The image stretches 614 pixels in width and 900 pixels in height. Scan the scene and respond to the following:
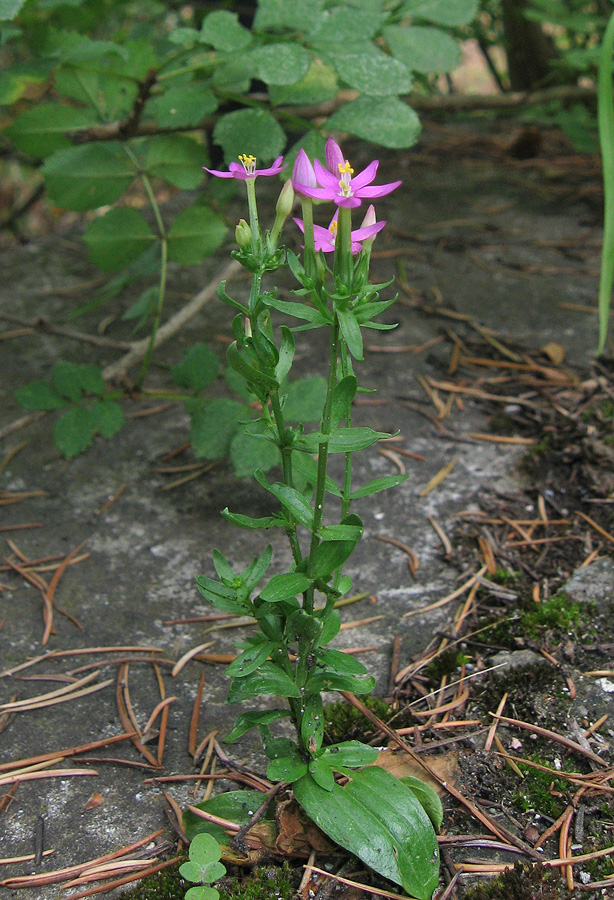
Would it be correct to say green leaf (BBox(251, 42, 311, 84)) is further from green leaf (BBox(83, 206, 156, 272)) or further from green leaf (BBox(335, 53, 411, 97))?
green leaf (BBox(83, 206, 156, 272))

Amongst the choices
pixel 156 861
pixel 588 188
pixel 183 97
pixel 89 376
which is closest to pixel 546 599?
pixel 156 861

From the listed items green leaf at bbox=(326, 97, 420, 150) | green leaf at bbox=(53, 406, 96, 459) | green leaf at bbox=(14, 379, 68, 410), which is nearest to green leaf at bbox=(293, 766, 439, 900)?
green leaf at bbox=(53, 406, 96, 459)

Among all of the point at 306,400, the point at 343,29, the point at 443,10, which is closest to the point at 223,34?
the point at 343,29

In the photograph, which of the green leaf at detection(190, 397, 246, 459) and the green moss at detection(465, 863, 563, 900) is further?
the green leaf at detection(190, 397, 246, 459)

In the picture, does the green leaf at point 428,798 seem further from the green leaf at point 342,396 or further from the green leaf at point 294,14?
the green leaf at point 294,14

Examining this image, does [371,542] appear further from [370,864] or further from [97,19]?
[97,19]

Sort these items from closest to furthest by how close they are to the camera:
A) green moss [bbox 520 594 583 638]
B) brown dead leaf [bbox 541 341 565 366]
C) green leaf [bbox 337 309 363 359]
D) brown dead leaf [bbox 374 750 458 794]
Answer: green leaf [bbox 337 309 363 359] → brown dead leaf [bbox 374 750 458 794] → green moss [bbox 520 594 583 638] → brown dead leaf [bbox 541 341 565 366]

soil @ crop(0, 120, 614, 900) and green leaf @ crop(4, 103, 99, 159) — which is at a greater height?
green leaf @ crop(4, 103, 99, 159)
